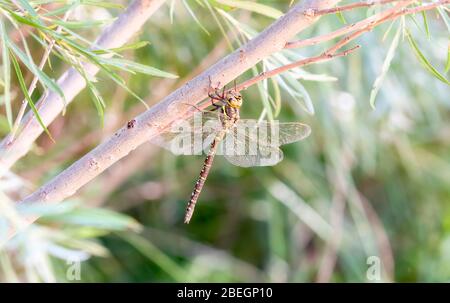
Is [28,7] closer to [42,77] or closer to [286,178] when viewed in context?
[42,77]

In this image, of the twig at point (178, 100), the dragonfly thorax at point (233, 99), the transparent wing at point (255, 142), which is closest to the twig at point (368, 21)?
the twig at point (178, 100)

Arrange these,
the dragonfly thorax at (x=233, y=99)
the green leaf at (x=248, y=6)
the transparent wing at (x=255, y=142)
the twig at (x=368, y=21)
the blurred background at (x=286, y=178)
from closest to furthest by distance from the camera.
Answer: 1. the twig at (x=368, y=21)
2. the green leaf at (x=248, y=6)
3. the dragonfly thorax at (x=233, y=99)
4. the transparent wing at (x=255, y=142)
5. the blurred background at (x=286, y=178)

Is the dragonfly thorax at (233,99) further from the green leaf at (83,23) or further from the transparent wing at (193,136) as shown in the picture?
the green leaf at (83,23)

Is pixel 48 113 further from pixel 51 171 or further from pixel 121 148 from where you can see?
pixel 51 171

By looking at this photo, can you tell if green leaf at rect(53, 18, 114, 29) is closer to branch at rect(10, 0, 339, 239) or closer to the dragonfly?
branch at rect(10, 0, 339, 239)

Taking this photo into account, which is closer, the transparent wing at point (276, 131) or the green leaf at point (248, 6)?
the green leaf at point (248, 6)

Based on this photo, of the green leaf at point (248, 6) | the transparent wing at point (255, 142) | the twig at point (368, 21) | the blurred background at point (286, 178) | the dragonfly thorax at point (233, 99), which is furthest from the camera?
the blurred background at point (286, 178)
